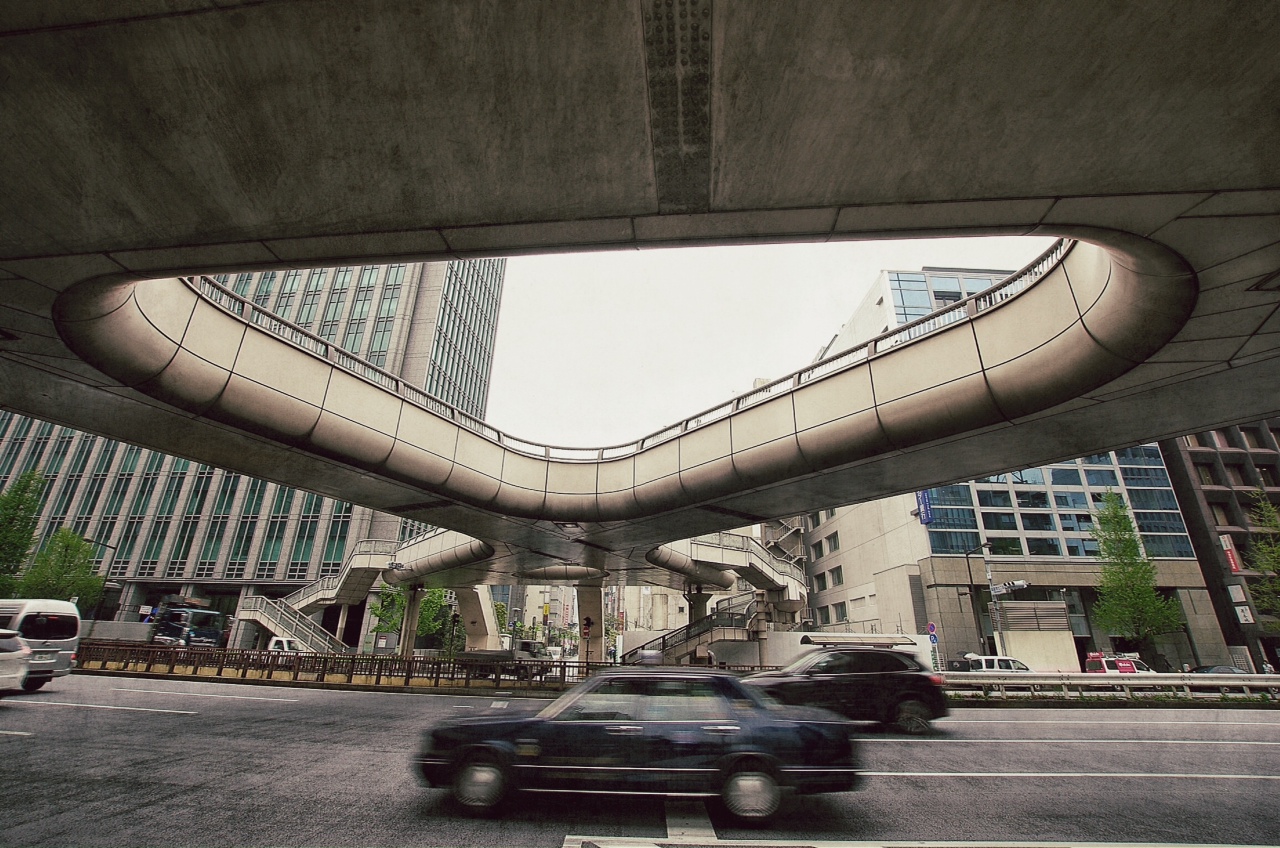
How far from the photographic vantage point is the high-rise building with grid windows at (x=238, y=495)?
5025 centimetres

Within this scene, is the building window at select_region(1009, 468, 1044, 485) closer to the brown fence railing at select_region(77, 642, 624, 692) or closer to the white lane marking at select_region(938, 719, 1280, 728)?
the white lane marking at select_region(938, 719, 1280, 728)

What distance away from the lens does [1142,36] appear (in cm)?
427

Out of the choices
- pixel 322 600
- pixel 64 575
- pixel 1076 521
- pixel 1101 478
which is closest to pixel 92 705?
pixel 322 600

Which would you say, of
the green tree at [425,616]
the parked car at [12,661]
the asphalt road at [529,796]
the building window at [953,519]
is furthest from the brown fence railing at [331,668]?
the building window at [953,519]

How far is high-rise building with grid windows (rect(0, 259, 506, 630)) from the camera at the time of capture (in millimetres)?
50250

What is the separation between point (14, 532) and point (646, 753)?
5276 cm

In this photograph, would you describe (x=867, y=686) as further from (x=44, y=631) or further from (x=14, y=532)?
(x=14, y=532)

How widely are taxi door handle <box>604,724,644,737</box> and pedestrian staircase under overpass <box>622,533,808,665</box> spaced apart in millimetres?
26306

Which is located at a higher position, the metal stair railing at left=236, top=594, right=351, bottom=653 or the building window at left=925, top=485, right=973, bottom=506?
the building window at left=925, top=485, right=973, bottom=506

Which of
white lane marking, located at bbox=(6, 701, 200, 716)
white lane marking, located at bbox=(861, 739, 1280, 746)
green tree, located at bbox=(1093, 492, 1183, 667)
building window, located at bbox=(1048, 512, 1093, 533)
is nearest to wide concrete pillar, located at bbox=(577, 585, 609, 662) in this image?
white lane marking, located at bbox=(6, 701, 200, 716)

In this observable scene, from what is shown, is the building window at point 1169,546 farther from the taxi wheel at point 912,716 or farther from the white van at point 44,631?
the white van at point 44,631

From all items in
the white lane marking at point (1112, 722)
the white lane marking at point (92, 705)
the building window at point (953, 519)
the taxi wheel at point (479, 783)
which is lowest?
the white lane marking at point (1112, 722)

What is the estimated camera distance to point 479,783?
19.2ft

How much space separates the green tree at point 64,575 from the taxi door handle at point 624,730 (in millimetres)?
56831
